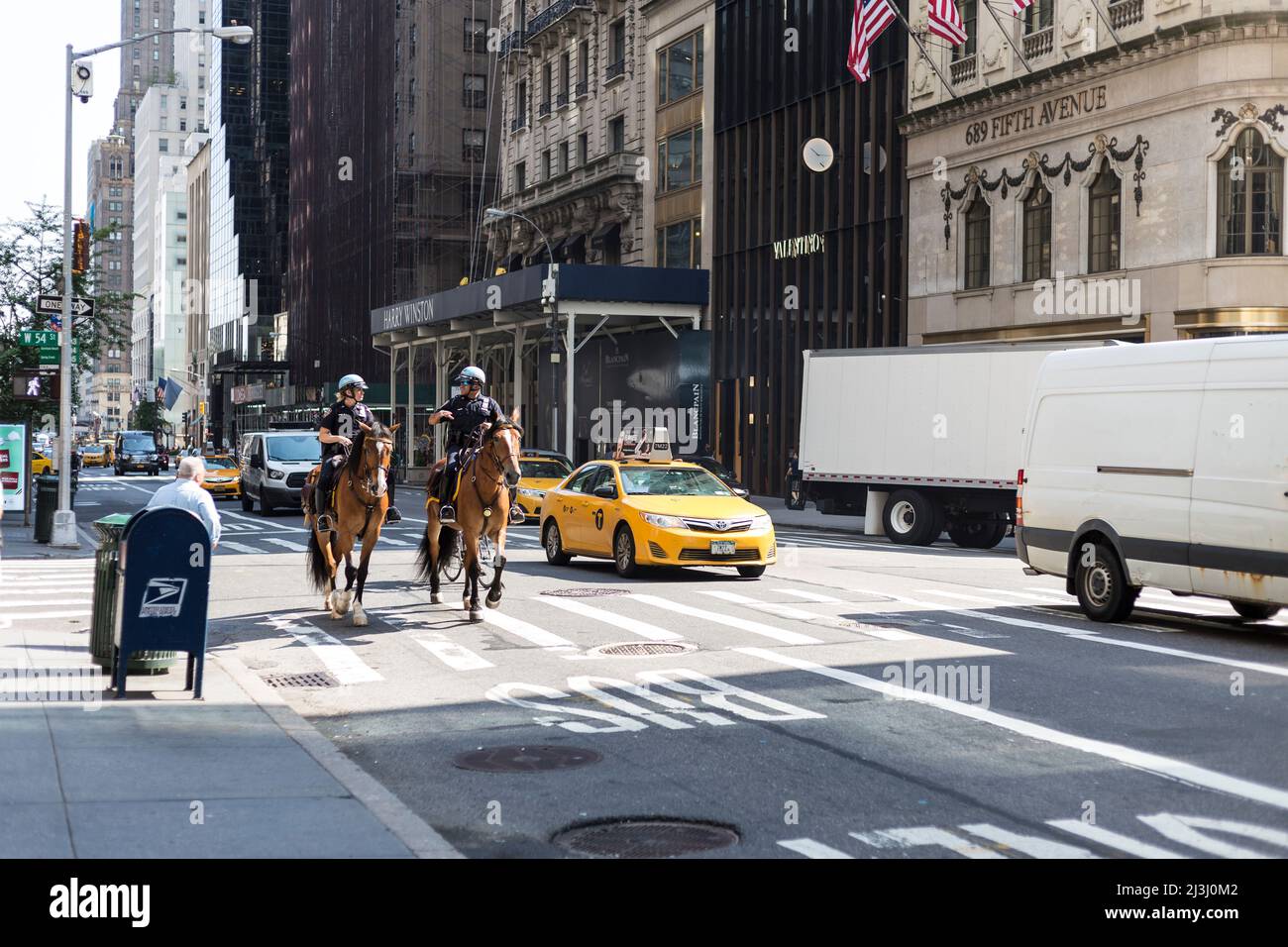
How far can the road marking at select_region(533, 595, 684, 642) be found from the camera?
44.9 ft

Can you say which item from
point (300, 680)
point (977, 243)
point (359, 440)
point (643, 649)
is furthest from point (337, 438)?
point (977, 243)

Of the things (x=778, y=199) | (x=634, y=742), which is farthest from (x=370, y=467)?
(x=778, y=199)

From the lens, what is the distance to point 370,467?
1480cm

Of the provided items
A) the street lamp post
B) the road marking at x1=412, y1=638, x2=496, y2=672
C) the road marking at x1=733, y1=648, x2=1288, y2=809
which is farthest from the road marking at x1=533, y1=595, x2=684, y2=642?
the street lamp post

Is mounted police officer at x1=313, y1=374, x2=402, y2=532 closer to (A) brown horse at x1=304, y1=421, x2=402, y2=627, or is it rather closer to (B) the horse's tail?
(A) brown horse at x1=304, y1=421, x2=402, y2=627

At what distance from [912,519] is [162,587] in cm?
2129

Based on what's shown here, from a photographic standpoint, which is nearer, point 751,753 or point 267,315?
point 751,753

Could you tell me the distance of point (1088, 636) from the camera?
1355 centimetres

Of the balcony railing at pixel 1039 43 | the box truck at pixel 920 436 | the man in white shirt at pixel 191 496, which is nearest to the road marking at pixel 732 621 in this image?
the man in white shirt at pixel 191 496

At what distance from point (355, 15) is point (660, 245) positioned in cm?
4713

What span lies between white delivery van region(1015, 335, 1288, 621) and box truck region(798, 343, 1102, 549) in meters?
10.9

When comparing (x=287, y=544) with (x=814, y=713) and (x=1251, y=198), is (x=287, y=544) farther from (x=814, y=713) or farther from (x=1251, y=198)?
(x=1251, y=198)

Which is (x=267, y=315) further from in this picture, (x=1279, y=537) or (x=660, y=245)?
(x=1279, y=537)

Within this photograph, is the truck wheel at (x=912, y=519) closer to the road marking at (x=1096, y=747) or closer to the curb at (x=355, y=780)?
the road marking at (x=1096, y=747)
